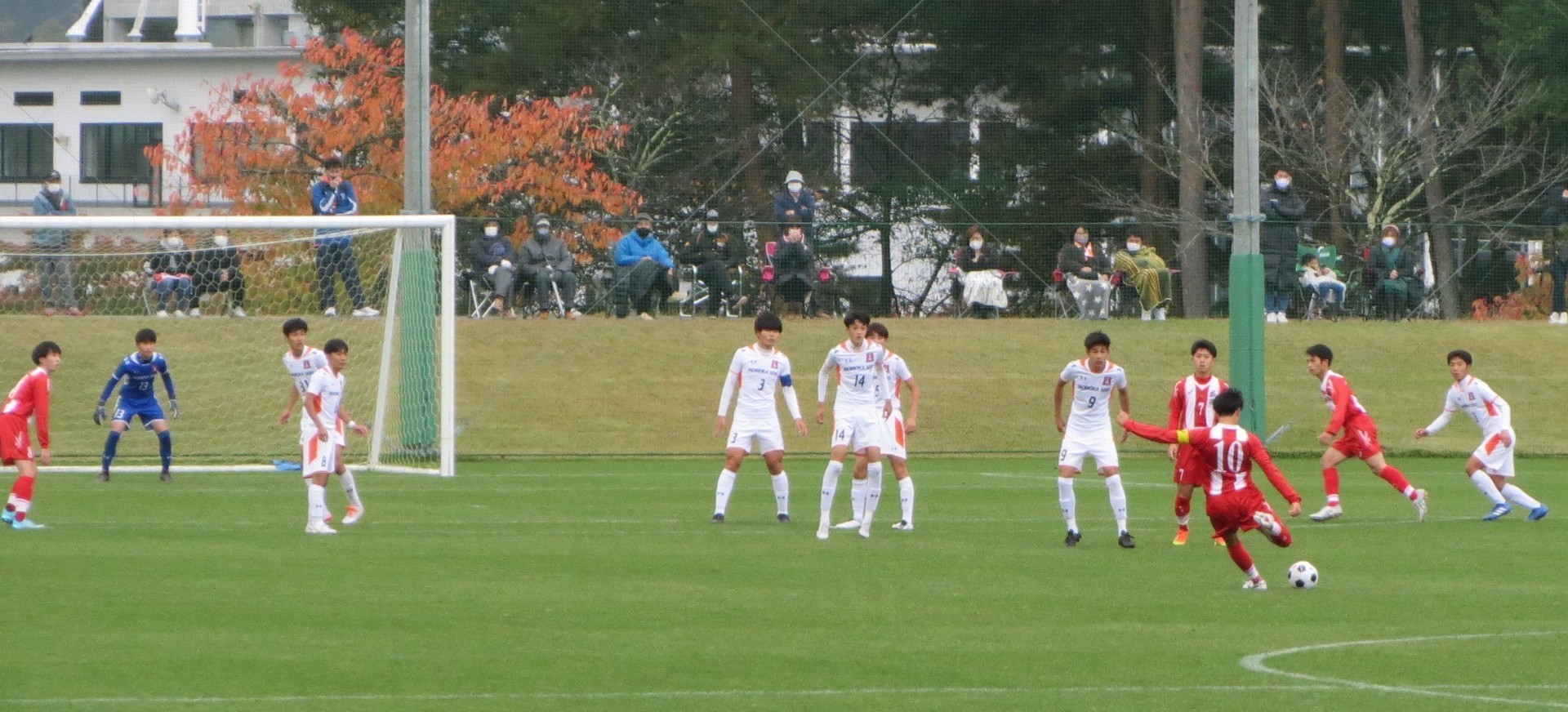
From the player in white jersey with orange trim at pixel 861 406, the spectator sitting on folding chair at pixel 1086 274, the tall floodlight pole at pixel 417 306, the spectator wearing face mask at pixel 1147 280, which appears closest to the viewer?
the player in white jersey with orange trim at pixel 861 406

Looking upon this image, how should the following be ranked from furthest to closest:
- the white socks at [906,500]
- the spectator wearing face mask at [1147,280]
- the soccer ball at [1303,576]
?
the spectator wearing face mask at [1147,280] → the white socks at [906,500] → the soccer ball at [1303,576]

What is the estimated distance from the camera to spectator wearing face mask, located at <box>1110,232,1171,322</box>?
3228 cm

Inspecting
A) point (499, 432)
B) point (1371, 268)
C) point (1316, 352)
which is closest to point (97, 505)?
point (499, 432)

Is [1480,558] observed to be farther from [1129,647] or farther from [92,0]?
[92,0]

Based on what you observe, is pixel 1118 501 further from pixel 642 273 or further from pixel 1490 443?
pixel 642 273

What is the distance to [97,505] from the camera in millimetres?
18781

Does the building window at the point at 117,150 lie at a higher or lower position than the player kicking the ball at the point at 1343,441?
higher

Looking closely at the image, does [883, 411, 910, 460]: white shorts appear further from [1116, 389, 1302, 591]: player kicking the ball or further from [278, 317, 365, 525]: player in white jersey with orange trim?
[278, 317, 365, 525]: player in white jersey with orange trim

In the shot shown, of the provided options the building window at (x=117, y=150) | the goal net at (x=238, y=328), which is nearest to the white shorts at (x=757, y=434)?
the goal net at (x=238, y=328)

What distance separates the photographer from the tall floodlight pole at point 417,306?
2539cm

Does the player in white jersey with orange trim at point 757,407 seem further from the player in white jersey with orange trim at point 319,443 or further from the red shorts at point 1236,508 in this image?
the red shorts at point 1236,508

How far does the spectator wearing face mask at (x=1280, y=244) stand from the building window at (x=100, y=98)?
3470 cm

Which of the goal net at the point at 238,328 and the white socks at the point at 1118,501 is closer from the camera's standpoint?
the white socks at the point at 1118,501

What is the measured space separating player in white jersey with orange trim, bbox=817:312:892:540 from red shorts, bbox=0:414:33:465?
666 cm
